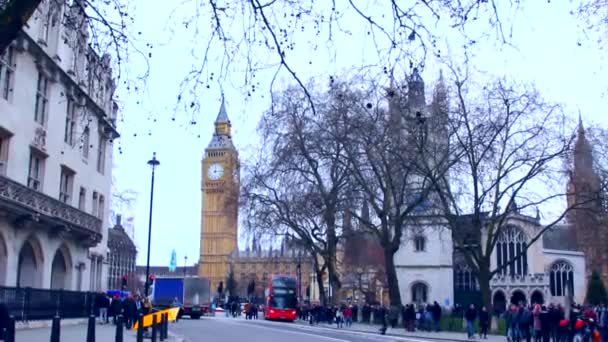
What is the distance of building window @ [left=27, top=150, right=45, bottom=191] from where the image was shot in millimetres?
31156

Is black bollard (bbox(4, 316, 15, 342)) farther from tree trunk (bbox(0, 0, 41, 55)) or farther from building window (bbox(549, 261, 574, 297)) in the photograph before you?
building window (bbox(549, 261, 574, 297))

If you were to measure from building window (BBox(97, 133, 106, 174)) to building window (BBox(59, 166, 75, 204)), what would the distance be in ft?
16.2

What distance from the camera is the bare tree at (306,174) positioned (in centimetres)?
→ 4897

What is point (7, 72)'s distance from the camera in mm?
28078

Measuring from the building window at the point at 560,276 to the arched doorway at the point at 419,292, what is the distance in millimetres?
13031

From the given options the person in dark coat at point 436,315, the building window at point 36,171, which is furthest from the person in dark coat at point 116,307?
the person in dark coat at point 436,315

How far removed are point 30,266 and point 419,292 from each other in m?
51.6

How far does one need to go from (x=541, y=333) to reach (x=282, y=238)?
3108 centimetres

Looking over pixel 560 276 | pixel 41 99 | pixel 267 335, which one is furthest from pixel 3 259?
pixel 560 276

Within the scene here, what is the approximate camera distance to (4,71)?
2777 cm

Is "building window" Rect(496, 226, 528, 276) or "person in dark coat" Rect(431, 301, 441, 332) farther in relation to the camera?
"building window" Rect(496, 226, 528, 276)

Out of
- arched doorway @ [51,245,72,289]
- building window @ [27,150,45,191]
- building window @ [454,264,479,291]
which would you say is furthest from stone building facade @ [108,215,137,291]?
building window @ [27,150,45,191]

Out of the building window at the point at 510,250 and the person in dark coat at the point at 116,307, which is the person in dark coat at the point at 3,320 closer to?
the person in dark coat at the point at 116,307

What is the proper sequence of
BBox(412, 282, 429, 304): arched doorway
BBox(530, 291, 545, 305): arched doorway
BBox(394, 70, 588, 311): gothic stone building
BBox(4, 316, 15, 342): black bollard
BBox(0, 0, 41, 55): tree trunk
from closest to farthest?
BBox(0, 0, 41, 55): tree trunk → BBox(4, 316, 15, 342): black bollard → BBox(394, 70, 588, 311): gothic stone building → BBox(530, 291, 545, 305): arched doorway → BBox(412, 282, 429, 304): arched doorway
